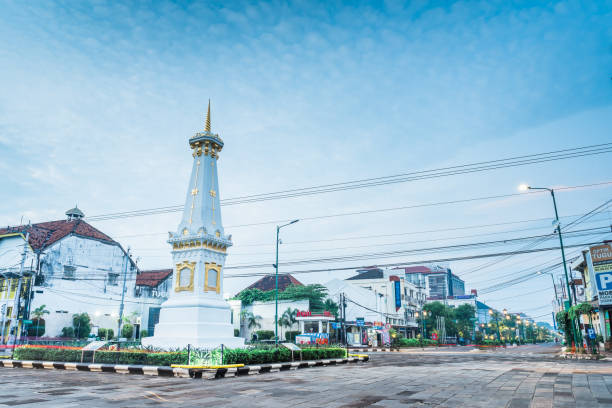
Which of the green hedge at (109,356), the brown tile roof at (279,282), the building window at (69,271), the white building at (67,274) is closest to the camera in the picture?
the green hedge at (109,356)

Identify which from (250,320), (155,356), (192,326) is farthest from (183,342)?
(250,320)

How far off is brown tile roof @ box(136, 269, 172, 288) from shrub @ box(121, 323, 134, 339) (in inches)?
311

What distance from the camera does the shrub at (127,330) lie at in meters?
49.2

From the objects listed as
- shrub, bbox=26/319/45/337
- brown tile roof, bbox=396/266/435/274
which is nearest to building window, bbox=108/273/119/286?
shrub, bbox=26/319/45/337

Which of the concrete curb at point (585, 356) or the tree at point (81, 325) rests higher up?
the tree at point (81, 325)

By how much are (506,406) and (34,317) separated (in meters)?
46.8

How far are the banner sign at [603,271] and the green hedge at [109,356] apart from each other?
35.3 metres

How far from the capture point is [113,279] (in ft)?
172

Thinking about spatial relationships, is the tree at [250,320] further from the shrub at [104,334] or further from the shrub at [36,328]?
the shrub at [36,328]

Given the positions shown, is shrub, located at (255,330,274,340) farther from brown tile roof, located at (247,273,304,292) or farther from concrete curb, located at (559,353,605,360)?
concrete curb, located at (559,353,605,360)

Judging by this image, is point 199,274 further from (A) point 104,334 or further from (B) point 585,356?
(A) point 104,334

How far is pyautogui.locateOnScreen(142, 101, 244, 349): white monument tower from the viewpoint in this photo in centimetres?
1983

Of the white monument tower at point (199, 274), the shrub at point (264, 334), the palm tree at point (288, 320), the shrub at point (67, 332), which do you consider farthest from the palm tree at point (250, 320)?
the white monument tower at point (199, 274)

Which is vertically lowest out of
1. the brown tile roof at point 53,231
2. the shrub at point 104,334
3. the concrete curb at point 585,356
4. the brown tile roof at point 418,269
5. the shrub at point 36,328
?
the concrete curb at point 585,356
